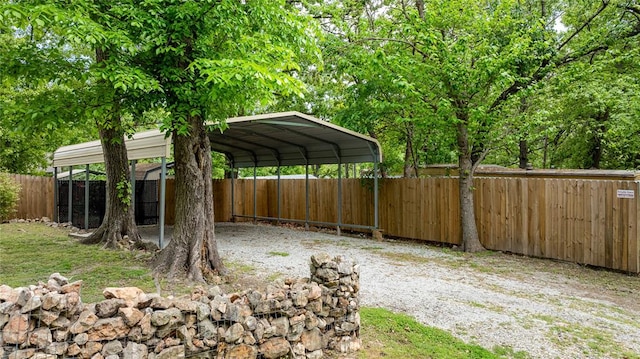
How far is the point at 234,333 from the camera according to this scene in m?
3.09

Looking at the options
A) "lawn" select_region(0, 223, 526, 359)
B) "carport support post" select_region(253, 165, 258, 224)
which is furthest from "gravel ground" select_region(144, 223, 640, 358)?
"carport support post" select_region(253, 165, 258, 224)

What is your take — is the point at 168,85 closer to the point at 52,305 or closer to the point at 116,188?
the point at 52,305

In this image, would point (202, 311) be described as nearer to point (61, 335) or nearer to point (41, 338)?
point (61, 335)

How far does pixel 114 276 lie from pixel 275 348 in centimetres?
383

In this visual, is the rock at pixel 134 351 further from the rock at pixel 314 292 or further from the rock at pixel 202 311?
the rock at pixel 314 292

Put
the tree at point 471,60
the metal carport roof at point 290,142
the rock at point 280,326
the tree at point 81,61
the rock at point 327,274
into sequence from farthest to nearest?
the metal carport roof at point 290,142, the tree at point 471,60, the tree at point 81,61, the rock at point 327,274, the rock at point 280,326

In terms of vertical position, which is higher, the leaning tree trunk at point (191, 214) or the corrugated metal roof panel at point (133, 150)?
the corrugated metal roof panel at point (133, 150)

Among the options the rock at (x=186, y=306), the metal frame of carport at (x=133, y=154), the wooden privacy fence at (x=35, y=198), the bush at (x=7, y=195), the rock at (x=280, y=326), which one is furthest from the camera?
the wooden privacy fence at (x=35, y=198)

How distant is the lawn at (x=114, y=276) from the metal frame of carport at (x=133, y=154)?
1.19m

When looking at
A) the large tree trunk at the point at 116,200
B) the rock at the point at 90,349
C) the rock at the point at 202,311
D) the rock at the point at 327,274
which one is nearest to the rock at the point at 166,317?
the rock at the point at 202,311

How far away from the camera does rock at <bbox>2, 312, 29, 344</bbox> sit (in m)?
2.44

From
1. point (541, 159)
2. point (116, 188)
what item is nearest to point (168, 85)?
point (116, 188)

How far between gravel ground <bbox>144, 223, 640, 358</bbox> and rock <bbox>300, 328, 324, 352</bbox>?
147 cm

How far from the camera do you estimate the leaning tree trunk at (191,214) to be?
6.00 meters
